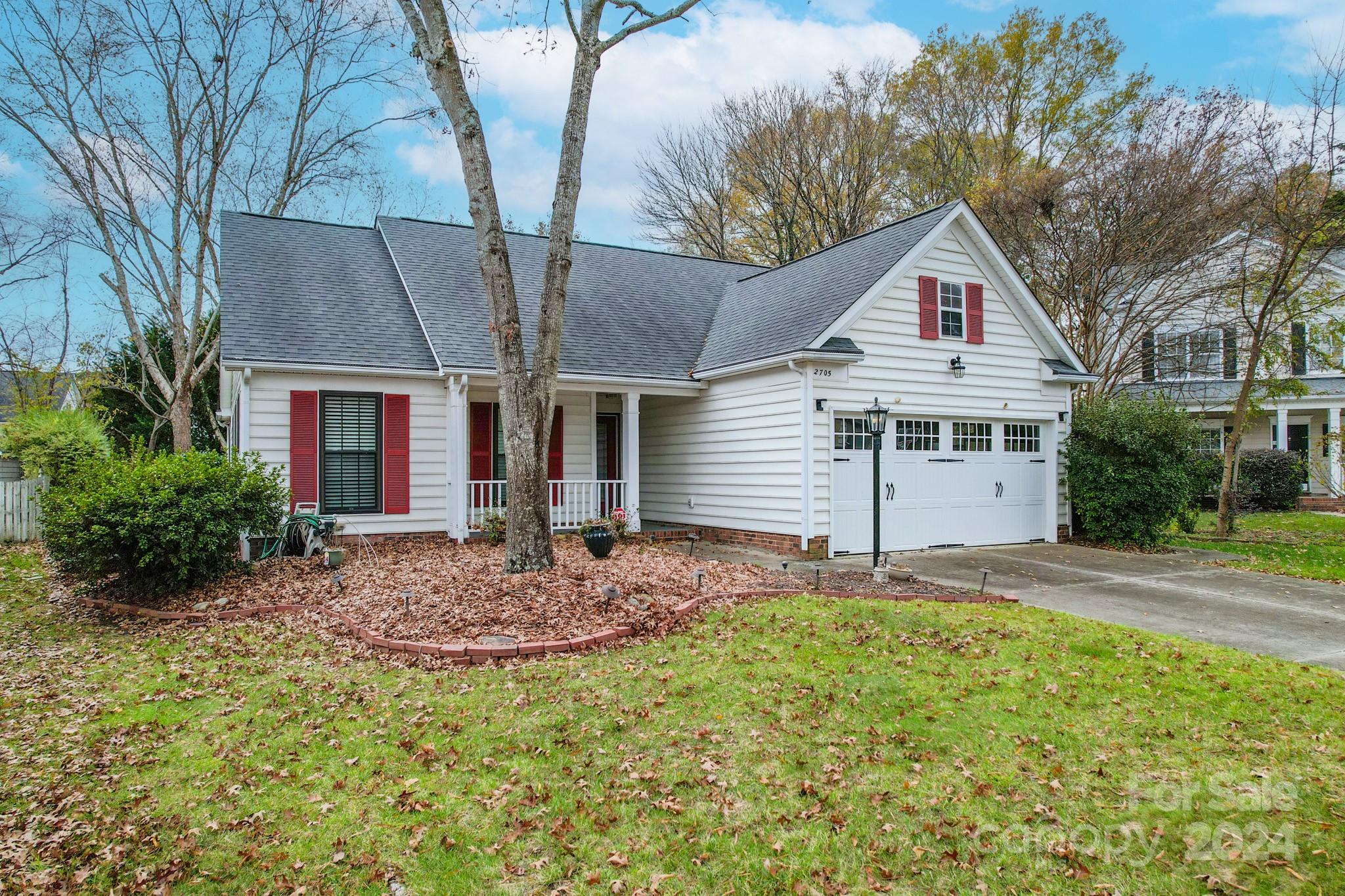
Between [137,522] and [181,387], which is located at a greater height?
[181,387]

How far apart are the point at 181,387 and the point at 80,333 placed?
6470 millimetres

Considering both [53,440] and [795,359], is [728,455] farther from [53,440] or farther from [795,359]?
[53,440]

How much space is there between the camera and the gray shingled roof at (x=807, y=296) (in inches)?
469

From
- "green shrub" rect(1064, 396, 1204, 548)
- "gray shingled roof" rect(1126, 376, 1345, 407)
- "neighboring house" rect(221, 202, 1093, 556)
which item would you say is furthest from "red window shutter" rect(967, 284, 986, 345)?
"gray shingled roof" rect(1126, 376, 1345, 407)

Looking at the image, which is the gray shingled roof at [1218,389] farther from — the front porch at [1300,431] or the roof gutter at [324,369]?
the roof gutter at [324,369]

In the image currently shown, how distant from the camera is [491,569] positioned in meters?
8.68

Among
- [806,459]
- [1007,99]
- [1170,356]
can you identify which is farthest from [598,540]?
[1007,99]

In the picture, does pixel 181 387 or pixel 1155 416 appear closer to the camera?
pixel 1155 416

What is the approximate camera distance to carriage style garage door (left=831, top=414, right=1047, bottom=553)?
11.9 metres

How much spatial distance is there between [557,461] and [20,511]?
10.0 metres

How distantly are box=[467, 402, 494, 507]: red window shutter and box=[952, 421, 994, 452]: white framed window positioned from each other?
8.28 m

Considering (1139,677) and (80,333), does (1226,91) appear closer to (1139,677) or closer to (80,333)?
(1139,677)

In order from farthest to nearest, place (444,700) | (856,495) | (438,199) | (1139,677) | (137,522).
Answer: (438,199) → (856,495) → (137,522) → (1139,677) → (444,700)

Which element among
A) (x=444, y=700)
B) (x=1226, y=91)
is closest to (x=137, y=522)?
(x=444, y=700)
